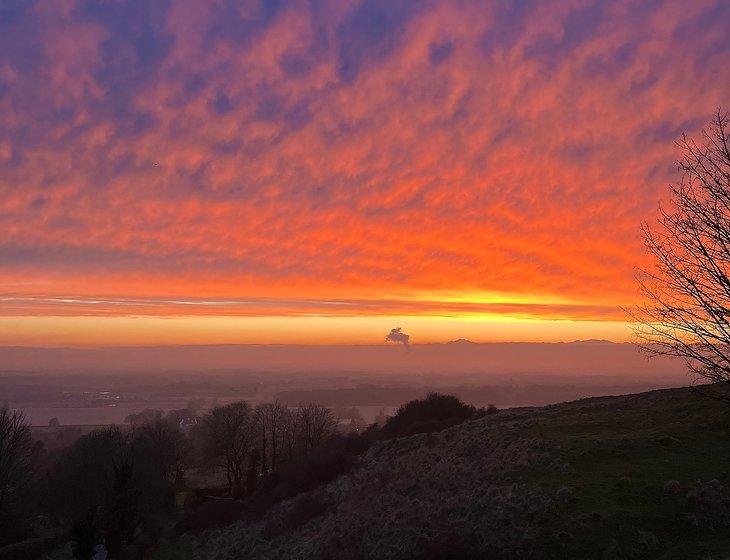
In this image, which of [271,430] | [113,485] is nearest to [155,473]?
[113,485]

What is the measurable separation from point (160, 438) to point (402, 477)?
161 ft

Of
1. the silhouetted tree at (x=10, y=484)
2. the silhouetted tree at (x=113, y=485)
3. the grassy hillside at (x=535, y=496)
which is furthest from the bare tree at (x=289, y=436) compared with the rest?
the grassy hillside at (x=535, y=496)

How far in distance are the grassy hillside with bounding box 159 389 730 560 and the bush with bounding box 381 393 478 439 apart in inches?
274

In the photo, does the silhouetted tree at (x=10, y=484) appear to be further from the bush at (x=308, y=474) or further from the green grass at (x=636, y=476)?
the green grass at (x=636, y=476)

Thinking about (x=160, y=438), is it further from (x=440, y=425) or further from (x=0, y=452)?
(x=440, y=425)

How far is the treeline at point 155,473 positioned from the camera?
3884 centimetres

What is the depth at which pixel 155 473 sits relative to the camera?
171ft

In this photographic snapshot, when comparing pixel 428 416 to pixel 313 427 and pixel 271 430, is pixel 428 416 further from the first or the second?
pixel 271 430

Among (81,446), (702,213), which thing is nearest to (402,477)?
(702,213)

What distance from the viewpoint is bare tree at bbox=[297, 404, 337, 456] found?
239 ft

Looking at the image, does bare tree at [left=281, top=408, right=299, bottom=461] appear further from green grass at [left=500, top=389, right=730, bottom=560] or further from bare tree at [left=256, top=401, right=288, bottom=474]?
green grass at [left=500, top=389, right=730, bottom=560]

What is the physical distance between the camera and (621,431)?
94.5 ft

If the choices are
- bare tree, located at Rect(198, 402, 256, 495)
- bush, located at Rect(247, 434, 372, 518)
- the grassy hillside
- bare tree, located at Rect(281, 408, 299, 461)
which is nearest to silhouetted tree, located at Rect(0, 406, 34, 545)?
the grassy hillside

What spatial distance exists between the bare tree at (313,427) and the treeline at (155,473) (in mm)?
313
